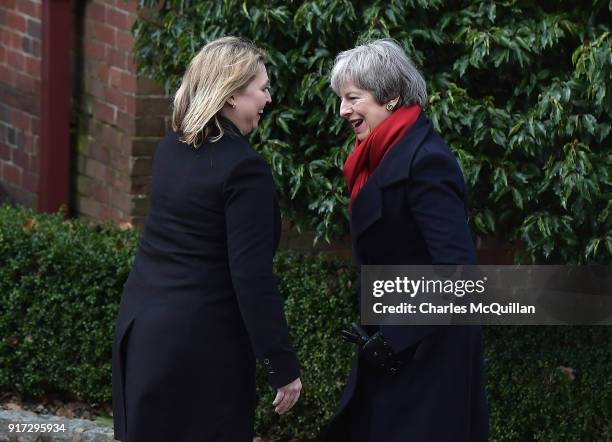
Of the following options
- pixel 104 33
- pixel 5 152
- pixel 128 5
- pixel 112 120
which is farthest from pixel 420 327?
pixel 5 152

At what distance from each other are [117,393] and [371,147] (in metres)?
1.15

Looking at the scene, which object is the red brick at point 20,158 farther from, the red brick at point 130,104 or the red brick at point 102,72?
the red brick at point 130,104

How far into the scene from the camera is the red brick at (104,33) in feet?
25.6

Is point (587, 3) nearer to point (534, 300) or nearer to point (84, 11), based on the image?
point (534, 300)

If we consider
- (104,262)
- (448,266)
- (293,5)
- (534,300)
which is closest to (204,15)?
(293,5)

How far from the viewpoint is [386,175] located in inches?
160

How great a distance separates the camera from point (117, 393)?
4.26 metres

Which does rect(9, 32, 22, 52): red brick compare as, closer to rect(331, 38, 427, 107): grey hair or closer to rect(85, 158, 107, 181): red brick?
rect(85, 158, 107, 181): red brick

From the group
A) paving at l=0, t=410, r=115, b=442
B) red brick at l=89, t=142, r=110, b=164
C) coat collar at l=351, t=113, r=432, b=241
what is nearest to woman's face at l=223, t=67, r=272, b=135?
coat collar at l=351, t=113, r=432, b=241

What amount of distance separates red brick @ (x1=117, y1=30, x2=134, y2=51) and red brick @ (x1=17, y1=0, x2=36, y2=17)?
1.14 meters

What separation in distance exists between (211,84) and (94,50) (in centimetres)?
423

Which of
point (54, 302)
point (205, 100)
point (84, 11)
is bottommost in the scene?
point (54, 302)

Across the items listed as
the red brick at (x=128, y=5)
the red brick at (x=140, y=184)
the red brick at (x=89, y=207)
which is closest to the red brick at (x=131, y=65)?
the red brick at (x=128, y=5)

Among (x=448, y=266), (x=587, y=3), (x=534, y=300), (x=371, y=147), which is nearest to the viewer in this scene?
(x=448, y=266)
